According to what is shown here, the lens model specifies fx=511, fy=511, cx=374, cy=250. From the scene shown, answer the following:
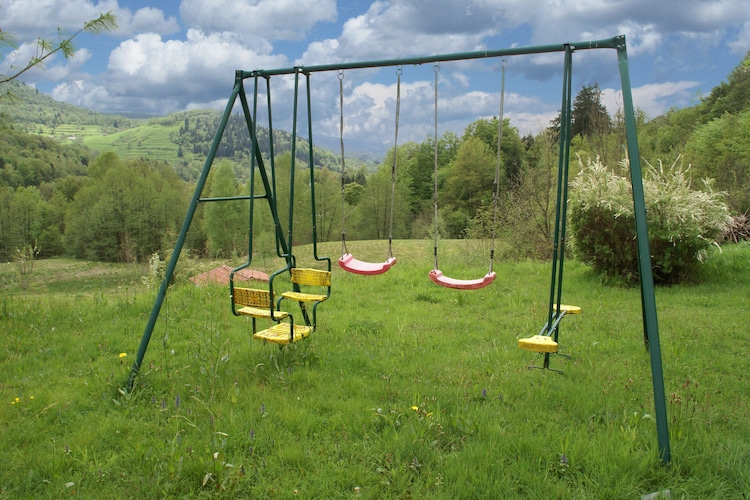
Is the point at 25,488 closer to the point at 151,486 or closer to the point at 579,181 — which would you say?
the point at 151,486

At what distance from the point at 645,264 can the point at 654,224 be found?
605 centimetres

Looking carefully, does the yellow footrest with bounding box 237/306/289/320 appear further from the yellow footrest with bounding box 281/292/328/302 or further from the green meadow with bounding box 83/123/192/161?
the green meadow with bounding box 83/123/192/161

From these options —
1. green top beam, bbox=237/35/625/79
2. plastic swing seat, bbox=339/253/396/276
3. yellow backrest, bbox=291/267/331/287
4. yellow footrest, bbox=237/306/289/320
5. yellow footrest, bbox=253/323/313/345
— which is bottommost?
yellow footrest, bbox=253/323/313/345

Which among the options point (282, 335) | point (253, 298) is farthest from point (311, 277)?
point (282, 335)

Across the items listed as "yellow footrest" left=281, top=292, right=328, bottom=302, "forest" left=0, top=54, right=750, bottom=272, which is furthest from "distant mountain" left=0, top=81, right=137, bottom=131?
"yellow footrest" left=281, top=292, right=328, bottom=302

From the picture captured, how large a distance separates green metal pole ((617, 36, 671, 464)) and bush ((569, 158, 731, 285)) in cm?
537

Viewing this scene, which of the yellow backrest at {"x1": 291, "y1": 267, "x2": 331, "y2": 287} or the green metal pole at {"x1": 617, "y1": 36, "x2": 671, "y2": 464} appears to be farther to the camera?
the yellow backrest at {"x1": 291, "y1": 267, "x2": 331, "y2": 287}

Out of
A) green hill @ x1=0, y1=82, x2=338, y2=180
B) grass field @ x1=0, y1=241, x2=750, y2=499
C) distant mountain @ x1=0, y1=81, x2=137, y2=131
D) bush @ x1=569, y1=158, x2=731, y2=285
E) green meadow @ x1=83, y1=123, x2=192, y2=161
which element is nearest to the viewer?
grass field @ x1=0, y1=241, x2=750, y2=499

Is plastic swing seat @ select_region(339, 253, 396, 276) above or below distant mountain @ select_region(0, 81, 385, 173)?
below

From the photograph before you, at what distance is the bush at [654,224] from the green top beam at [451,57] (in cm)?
513

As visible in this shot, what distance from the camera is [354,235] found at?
49.2 m

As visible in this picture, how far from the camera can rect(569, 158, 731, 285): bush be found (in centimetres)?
855

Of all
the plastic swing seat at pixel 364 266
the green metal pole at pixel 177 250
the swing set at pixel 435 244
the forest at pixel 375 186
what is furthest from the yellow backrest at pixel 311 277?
the forest at pixel 375 186

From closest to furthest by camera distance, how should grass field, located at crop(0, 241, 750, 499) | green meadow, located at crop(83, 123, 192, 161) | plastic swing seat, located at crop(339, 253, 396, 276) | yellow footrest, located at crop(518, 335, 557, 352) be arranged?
1. grass field, located at crop(0, 241, 750, 499)
2. yellow footrest, located at crop(518, 335, 557, 352)
3. plastic swing seat, located at crop(339, 253, 396, 276)
4. green meadow, located at crop(83, 123, 192, 161)
